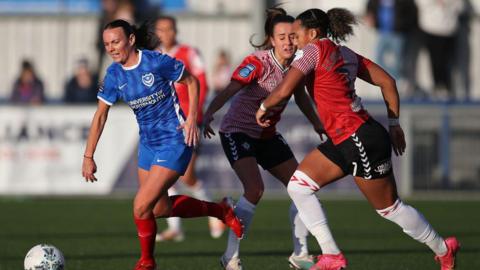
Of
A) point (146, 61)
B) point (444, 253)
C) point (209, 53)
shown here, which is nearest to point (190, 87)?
point (146, 61)

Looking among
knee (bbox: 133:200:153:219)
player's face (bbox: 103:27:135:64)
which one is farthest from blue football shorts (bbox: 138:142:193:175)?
player's face (bbox: 103:27:135:64)

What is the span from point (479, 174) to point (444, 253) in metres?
10.6

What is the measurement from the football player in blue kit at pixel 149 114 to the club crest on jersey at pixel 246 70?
59cm

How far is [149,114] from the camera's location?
8.66 meters

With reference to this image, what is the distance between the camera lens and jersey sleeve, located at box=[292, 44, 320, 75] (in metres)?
7.95

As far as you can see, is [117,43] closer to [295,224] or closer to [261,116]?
[261,116]

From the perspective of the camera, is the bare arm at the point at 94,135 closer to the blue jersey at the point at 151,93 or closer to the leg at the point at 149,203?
the blue jersey at the point at 151,93

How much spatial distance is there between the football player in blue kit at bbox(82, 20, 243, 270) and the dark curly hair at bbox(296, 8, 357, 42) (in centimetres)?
115

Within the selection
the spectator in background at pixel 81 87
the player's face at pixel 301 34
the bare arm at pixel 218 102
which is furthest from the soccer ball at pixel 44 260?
the spectator in background at pixel 81 87

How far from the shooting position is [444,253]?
8336mm

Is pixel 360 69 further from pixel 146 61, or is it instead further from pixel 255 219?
pixel 255 219

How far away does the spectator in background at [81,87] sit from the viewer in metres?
20.0

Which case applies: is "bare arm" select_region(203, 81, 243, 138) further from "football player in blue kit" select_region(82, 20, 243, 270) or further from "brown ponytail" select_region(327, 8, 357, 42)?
"brown ponytail" select_region(327, 8, 357, 42)

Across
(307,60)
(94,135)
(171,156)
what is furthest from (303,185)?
(94,135)
